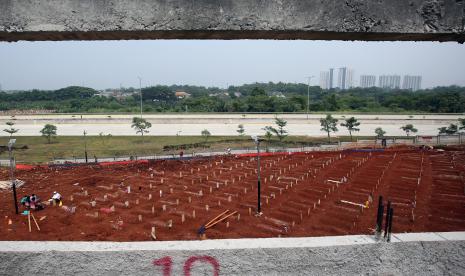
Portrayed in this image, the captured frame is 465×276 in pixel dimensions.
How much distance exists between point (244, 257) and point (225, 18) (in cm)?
205

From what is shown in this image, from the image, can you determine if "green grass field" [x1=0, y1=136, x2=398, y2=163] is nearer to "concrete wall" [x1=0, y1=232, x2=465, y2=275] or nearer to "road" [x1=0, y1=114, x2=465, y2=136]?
"road" [x1=0, y1=114, x2=465, y2=136]

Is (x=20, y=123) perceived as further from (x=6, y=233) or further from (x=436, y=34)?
(x=436, y=34)

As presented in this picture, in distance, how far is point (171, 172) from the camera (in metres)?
28.0

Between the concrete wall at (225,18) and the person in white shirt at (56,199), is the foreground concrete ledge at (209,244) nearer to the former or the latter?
the concrete wall at (225,18)

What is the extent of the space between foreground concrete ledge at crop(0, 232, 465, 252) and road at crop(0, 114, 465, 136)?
1741 inches

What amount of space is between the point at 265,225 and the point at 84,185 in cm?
1440

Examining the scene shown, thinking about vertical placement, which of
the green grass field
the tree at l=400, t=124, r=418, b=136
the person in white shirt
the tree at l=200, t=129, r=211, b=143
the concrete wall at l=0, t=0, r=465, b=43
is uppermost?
the concrete wall at l=0, t=0, r=465, b=43

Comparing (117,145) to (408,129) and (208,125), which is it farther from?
(408,129)

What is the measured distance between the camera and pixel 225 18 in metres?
2.95

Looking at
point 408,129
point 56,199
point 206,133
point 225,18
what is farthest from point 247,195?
point 408,129

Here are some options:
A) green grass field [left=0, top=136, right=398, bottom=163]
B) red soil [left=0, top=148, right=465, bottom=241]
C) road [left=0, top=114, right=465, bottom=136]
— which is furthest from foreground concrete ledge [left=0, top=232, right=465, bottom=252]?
road [left=0, top=114, right=465, bottom=136]

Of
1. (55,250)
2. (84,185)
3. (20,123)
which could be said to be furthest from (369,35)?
(20,123)

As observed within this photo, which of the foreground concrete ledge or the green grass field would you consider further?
the green grass field

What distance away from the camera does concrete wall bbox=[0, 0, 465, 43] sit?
2.88 m
